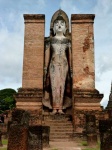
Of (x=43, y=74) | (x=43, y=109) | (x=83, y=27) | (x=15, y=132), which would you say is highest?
(x=83, y=27)

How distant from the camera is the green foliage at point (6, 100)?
39.8m

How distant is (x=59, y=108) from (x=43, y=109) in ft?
2.65

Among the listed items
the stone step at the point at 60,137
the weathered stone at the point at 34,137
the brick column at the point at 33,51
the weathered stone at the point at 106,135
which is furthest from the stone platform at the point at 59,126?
the weathered stone at the point at 106,135

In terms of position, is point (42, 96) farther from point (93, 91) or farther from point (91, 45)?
point (91, 45)

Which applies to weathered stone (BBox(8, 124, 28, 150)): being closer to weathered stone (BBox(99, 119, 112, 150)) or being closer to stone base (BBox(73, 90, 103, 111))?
weathered stone (BBox(99, 119, 112, 150))

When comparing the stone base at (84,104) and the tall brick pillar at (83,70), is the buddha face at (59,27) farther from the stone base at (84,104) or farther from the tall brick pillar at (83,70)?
the stone base at (84,104)

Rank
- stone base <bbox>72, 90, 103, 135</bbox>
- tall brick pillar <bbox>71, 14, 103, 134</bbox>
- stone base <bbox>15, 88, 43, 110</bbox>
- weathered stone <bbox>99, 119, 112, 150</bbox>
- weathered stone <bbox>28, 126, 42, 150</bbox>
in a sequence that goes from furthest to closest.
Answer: stone base <bbox>15, 88, 43, 110</bbox> → tall brick pillar <bbox>71, 14, 103, 134</bbox> → stone base <bbox>72, 90, 103, 135</bbox> → weathered stone <bbox>28, 126, 42, 150</bbox> → weathered stone <bbox>99, 119, 112, 150</bbox>

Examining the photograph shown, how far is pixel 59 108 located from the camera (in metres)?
15.2

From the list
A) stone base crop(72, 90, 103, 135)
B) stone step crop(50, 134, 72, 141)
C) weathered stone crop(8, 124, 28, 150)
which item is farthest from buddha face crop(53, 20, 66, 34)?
weathered stone crop(8, 124, 28, 150)

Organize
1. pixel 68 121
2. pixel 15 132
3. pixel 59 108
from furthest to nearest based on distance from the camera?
pixel 59 108 → pixel 68 121 → pixel 15 132

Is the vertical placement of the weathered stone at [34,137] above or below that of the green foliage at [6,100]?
below

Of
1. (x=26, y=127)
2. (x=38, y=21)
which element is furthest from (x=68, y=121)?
(x=26, y=127)

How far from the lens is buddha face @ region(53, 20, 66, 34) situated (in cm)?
1647

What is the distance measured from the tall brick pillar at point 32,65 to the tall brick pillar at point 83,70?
66.1 inches
